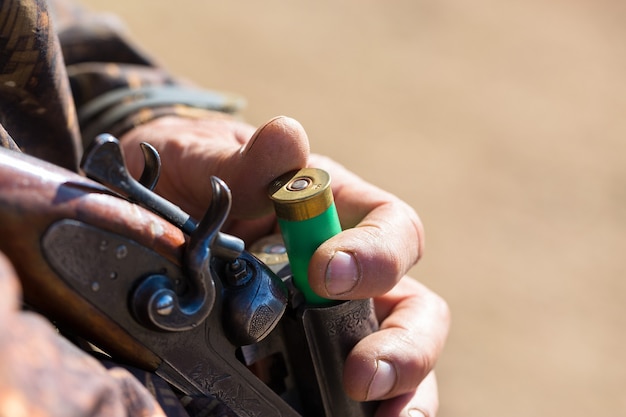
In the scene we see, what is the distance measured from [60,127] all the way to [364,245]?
2.11ft

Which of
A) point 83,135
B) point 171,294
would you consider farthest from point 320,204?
point 83,135

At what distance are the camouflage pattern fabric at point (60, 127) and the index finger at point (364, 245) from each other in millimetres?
261

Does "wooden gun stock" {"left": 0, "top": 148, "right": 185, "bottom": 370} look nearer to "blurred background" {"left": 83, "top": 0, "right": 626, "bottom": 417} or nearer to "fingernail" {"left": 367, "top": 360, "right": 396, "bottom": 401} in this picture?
"fingernail" {"left": 367, "top": 360, "right": 396, "bottom": 401}

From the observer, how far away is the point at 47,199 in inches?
36.4

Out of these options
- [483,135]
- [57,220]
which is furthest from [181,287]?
[483,135]

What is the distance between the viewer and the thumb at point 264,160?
4.53ft

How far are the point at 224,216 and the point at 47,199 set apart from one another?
220 millimetres

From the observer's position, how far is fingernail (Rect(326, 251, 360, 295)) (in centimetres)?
125

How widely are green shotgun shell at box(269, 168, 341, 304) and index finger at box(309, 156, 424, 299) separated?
0.02 m

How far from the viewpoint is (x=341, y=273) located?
4.18ft

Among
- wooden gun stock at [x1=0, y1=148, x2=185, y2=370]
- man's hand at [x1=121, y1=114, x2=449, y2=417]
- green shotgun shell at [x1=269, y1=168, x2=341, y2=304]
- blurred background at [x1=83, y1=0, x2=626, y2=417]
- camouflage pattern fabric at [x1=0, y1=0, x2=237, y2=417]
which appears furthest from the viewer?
blurred background at [x1=83, y1=0, x2=626, y2=417]

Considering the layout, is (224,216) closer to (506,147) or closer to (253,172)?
(253,172)

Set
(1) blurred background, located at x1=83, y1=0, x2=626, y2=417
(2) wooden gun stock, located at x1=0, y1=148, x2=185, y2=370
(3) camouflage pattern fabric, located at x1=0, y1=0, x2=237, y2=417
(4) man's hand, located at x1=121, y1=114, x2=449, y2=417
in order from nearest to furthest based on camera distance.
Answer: (3) camouflage pattern fabric, located at x1=0, y1=0, x2=237, y2=417 → (2) wooden gun stock, located at x1=0, y1=148, x2=185, y2=370 → (4) man's hand, located at x1=121, y1=114, x2=449, y2=417 → (1) blurred background, located at x1=83, y1=0, x2=626, y2=417

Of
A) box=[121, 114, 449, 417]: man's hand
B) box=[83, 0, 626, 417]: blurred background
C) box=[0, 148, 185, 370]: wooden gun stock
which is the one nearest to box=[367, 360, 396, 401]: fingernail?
box=[121, 114, 449, 417]: man's hand
